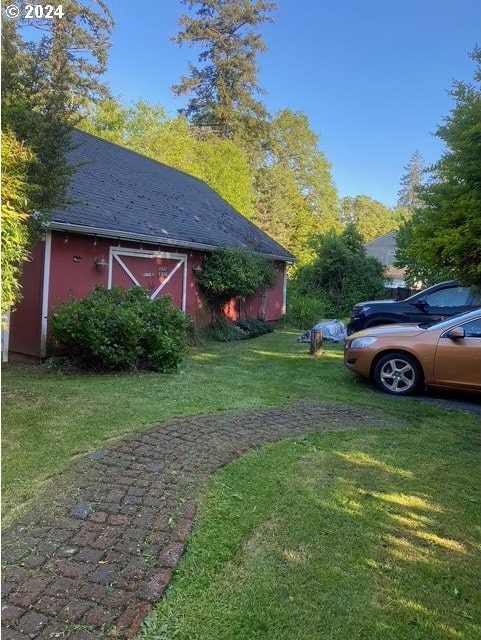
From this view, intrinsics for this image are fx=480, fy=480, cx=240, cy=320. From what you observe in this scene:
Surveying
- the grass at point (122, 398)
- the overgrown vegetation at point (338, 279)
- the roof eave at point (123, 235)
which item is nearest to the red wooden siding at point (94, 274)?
the roof eave at point (123, 235)

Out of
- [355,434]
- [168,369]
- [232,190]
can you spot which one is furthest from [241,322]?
[232,190]

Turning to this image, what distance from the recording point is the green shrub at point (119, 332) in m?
7.85

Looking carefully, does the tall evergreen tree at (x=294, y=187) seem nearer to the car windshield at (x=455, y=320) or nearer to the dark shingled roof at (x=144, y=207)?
the dark shingled roof at (x=144, y=207)

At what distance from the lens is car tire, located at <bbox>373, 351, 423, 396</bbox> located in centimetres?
724

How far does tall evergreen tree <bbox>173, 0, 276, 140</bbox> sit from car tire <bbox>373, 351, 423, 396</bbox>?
93.7 feet

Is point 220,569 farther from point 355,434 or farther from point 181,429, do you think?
point 355,434

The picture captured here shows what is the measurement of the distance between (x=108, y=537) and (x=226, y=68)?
1367 inches

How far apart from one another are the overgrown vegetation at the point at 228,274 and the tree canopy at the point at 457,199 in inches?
340

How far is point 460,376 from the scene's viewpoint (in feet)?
22.4

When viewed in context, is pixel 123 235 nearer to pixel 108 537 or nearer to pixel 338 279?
pixel 108 537

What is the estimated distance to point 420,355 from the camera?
23.2 ft

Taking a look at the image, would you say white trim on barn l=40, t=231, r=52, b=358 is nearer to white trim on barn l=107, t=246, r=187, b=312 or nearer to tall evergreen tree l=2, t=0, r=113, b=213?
white trim on barn l=107, t=246, r=187, b=312

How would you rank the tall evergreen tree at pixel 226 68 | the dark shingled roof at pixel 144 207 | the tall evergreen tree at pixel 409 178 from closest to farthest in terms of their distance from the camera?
the dark shingled roof at pixel 144 207 → the tall evergreen tree at pixel 226 68 → the tall evergreen tree at pixel 409 178

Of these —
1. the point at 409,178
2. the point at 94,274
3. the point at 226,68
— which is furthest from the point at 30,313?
the point at 409,178
